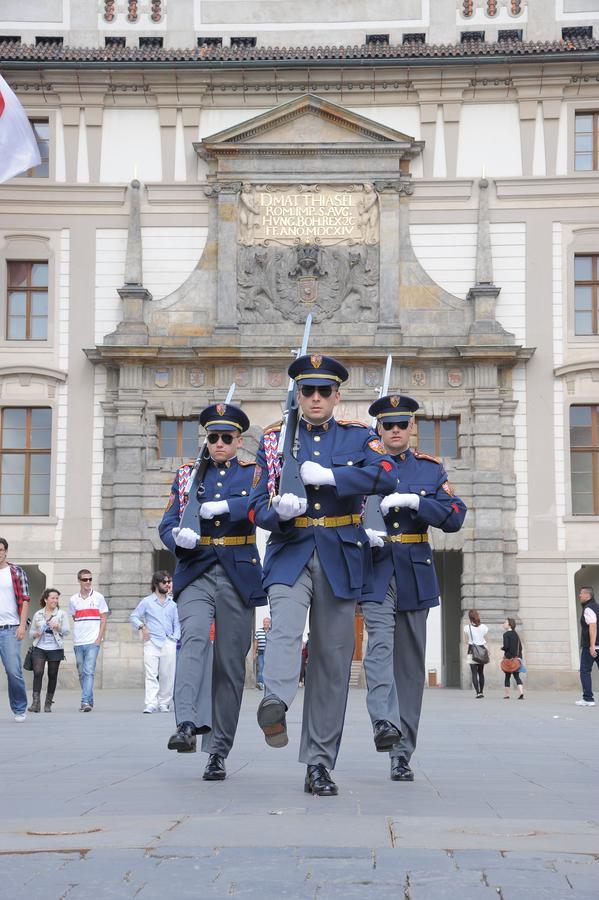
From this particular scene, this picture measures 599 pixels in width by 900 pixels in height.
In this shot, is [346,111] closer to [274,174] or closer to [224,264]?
[274,174]

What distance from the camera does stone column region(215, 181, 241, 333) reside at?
105ft

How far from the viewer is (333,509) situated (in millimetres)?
8398

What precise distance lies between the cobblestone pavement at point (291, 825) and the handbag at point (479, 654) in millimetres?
14937

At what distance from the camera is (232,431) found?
988 centimetres

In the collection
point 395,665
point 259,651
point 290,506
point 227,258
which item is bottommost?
point 259,651

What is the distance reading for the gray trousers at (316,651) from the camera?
8039 mm

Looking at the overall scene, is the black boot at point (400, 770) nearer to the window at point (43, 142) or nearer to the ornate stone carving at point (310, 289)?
the ornate stone carving at point (310, 289)

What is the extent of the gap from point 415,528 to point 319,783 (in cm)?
254

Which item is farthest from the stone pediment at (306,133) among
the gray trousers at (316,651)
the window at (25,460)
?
the gray trousers at (316,651)

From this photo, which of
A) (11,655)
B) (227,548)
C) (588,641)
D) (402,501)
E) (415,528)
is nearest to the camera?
(227,548)

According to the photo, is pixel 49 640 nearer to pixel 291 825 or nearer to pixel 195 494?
pixel 195 494

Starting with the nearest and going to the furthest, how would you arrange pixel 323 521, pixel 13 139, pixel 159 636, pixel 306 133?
1. pixel 323 521
2. pixel 159 636
3. pixel 13 139
4. pixel 306 133

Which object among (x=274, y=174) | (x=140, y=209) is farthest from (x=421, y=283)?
(x=140, y=209)

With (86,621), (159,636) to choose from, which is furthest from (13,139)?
(159,636)
